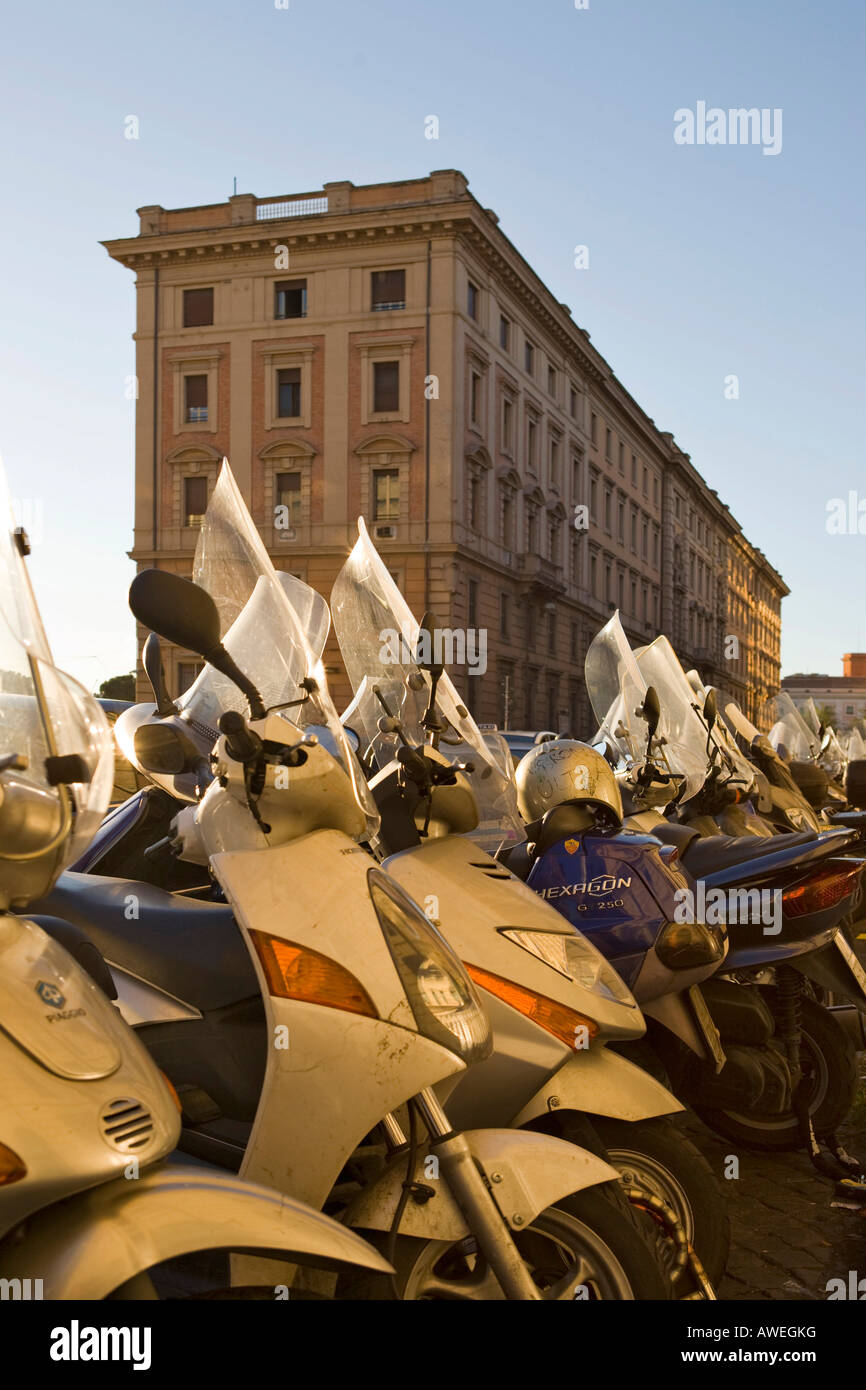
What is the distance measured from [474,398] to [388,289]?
4.14 m

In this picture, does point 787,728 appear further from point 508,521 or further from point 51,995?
point 508,521

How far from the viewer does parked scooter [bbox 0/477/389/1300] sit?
65.7 inches

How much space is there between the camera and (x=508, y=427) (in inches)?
1745

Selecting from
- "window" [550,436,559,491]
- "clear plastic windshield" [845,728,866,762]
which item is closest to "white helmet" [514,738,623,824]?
"clear plastic windshield" [845,728,866,762]

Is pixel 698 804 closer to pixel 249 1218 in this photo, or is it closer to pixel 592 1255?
pixel 592 1255

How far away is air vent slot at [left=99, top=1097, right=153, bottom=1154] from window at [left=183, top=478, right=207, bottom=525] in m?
40.3

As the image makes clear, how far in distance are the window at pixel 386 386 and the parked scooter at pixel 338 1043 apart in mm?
38379

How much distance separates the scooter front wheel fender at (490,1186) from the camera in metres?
2.24

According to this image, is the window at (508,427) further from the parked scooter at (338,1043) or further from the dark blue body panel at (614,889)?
the parked scooter at (338,1043)

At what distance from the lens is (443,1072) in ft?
7.42

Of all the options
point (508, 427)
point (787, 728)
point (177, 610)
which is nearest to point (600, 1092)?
point (177, 610)

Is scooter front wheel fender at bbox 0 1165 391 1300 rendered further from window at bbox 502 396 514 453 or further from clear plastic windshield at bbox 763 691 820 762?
window at bbox 502 396 514 453
